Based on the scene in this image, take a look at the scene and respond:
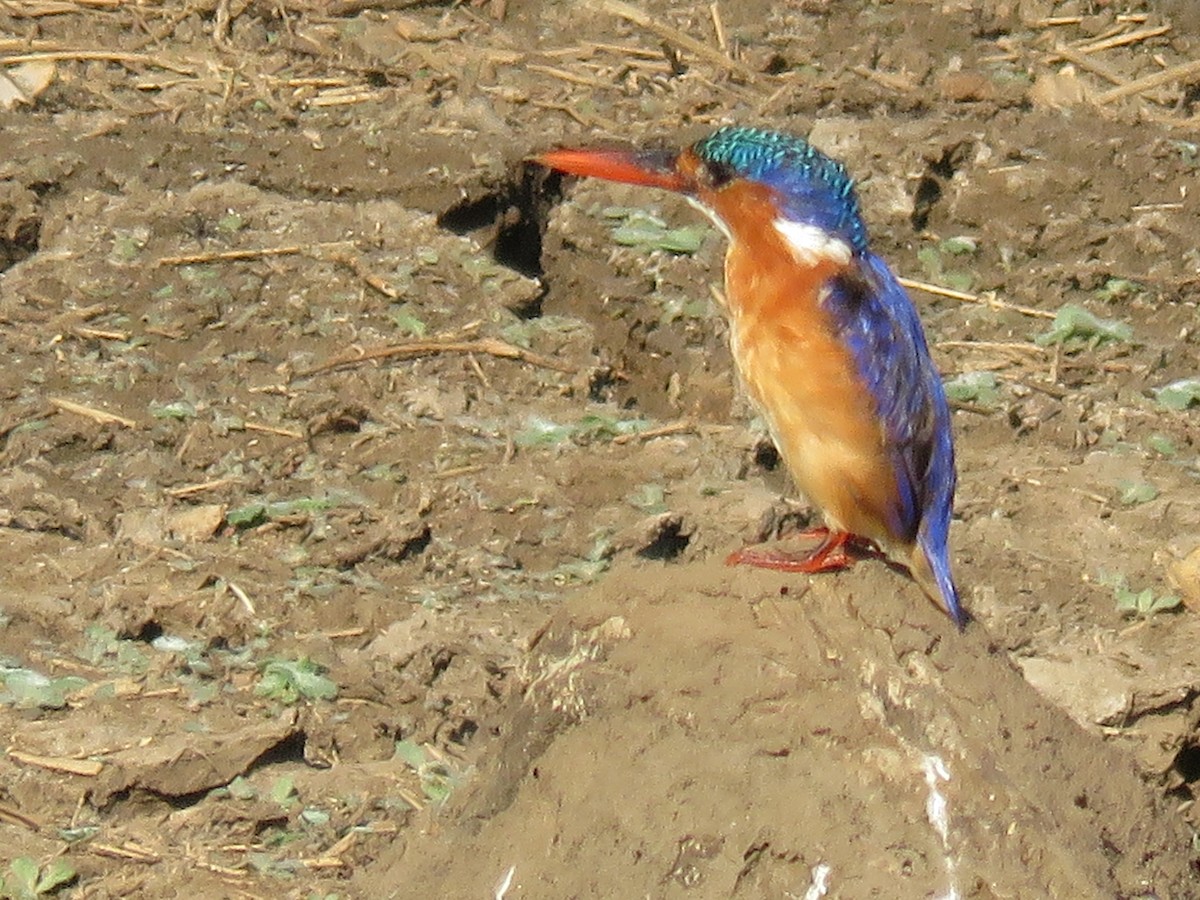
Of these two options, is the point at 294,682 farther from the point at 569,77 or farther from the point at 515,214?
the point at 569,77

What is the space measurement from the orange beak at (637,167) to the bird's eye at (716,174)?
0.07 metres

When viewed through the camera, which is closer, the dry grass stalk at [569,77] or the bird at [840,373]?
the bird at [840,373]

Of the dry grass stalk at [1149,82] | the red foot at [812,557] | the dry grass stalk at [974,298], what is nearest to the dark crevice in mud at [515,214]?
the dry grass stalk at [974,298]

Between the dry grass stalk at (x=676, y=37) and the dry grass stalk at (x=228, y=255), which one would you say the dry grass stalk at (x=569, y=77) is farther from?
the dry grass stalk at (x=228, y=255)

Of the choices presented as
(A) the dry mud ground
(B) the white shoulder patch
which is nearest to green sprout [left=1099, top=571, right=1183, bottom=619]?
(A) the dry mud ground

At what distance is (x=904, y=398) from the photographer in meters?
3.92

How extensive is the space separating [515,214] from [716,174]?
6.18 ft

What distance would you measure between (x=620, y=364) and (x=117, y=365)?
4.25ft

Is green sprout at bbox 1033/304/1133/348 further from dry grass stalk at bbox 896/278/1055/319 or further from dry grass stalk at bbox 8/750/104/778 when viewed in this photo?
dry grass stalk at bbox 8/750/104/778

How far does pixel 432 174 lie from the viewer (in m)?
6.07

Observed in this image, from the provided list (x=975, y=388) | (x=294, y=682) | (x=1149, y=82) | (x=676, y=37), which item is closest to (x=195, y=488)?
(x=294, y=682)

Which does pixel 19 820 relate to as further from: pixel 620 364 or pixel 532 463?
pixel 620 364

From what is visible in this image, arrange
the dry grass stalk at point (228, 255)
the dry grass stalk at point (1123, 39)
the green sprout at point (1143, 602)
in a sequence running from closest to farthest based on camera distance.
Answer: the green sprout at point (1143, 602)
the dry grass stalk at point (228, 255)
the dry grass stalk at point (1123, 39)

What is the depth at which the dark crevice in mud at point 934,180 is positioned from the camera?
6234 millimetres
